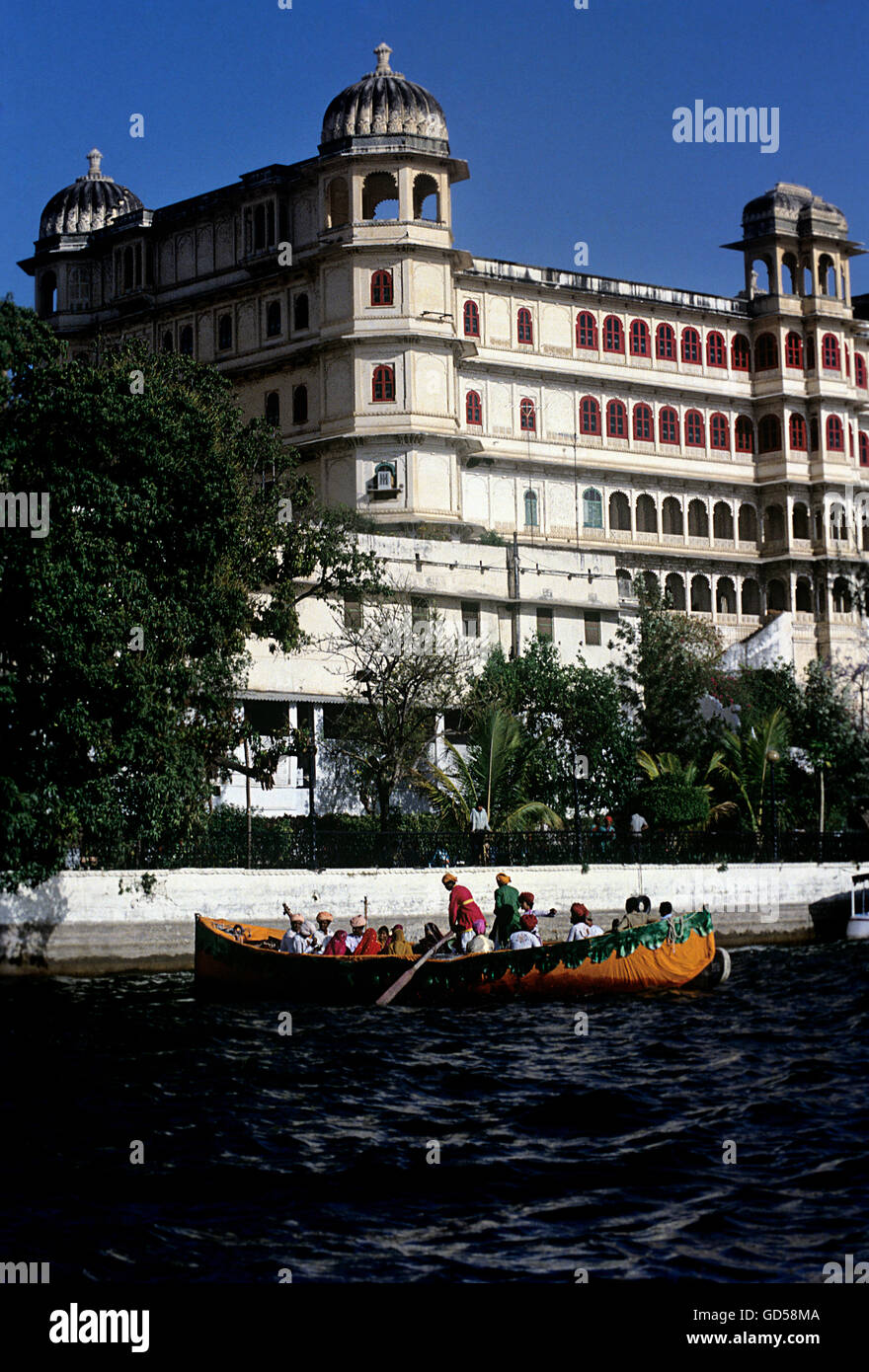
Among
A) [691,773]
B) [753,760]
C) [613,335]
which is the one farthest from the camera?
[613,335]

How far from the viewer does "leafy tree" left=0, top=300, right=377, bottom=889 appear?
30.6 meters

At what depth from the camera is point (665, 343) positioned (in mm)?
68438

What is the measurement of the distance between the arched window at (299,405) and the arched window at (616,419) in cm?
1324

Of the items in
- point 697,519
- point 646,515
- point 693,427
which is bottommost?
point 646,515

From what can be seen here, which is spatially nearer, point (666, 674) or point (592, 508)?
point (666, 674)

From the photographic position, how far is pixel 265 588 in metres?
45.0

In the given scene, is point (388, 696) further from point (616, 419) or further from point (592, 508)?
point (616, 419)

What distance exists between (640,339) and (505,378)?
7369 mm

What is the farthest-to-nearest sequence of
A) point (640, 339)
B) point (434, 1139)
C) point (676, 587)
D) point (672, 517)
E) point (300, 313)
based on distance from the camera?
point (672, 517), point (676, 587), point (640, 339), point (300, 313), point (434, 1139)

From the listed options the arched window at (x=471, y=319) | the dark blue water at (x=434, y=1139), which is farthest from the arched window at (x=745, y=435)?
the dark blue water at (x=434, y=1139)

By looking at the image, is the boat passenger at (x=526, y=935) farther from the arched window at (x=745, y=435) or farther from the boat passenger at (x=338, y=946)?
the arched window at (x=745, y=435)

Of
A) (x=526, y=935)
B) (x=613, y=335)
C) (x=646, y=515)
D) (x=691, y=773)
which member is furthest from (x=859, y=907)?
(x=613, y=335)

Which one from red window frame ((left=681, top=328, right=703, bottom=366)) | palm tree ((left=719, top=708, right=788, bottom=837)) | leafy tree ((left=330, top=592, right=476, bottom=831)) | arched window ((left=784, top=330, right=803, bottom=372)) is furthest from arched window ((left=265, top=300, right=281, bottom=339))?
palm tree ((left=719, top=708, right=788, bottom=837))
